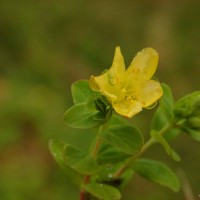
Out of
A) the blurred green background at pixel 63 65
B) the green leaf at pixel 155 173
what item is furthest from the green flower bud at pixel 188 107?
the blurred green background at pixel 63 65

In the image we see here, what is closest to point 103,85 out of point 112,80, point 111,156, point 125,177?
point 112,80

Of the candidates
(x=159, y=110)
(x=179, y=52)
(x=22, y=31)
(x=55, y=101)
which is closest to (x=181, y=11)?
(x=179, y=52)

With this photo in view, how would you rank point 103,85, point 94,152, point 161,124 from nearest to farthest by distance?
point 103,85 < point 94,152 < point 161,124

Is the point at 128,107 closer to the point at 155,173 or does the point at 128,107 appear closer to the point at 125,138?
the point at 125,138

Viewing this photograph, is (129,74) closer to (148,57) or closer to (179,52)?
(148,57)

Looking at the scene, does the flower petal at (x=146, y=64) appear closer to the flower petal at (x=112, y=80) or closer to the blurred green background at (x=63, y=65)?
the flower petal at (x=112, y=80)

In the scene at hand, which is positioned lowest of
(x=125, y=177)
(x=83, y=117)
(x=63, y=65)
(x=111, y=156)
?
(x=63, y=65)
